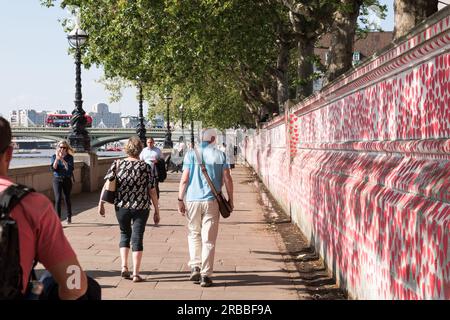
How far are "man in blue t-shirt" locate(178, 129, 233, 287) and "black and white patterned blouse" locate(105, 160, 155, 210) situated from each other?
1.58 ft

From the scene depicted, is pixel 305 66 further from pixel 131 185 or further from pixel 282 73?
pixel 131 185

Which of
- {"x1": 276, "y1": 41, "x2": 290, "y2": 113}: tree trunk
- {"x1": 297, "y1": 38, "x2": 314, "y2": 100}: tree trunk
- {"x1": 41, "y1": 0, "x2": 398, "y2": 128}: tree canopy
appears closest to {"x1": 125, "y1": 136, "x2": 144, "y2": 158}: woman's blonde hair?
{"x1": 41, "y1": 0, "x2": 398, "y2": 128}: tree canopy

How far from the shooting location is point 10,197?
2.52 metres

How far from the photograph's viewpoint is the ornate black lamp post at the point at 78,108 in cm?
1967

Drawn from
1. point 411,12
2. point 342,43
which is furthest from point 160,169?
point 411,12

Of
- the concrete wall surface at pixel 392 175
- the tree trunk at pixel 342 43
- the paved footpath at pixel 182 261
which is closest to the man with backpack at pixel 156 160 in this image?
the paved footpath at pixel 182 261

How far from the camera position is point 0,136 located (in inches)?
104

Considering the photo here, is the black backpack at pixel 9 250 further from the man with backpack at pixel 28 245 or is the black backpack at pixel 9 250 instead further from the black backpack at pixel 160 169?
the black backpack at pixel 160 169

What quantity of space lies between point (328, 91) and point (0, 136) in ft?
25.8

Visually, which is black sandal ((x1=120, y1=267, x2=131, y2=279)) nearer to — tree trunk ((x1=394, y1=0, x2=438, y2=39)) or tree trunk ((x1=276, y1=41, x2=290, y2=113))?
tree trunk ((x1=394, y1=0, x2=438, y2=39))

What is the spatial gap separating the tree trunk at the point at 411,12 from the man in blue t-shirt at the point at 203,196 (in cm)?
309

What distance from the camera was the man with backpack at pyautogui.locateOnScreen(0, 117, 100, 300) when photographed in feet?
8.02

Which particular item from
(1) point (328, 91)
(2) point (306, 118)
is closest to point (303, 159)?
(2) point (306, 118)
